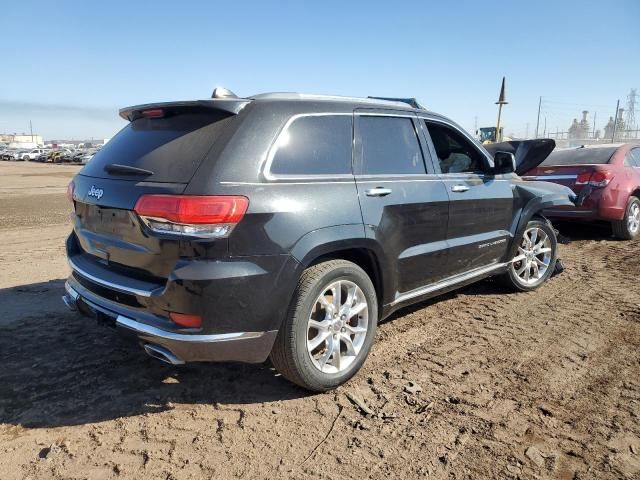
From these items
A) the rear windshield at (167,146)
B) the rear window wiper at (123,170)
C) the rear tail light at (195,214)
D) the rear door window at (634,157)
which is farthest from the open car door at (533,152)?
the rear window wiper at (123,170)

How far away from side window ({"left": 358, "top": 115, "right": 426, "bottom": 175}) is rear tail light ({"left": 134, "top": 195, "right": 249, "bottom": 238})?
113cm

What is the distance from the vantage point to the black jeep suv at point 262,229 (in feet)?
8.38

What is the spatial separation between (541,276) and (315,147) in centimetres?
350

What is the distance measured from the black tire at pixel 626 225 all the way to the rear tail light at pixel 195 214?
7227 mm

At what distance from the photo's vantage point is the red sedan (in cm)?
734

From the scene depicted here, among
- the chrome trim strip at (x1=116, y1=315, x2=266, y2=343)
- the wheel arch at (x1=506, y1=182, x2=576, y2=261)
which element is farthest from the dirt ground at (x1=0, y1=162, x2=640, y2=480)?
the wheel arch at (x1=506, y1=182, x2=576, y2=261)

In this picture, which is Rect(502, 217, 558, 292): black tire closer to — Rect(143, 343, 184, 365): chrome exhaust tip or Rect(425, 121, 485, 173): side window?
Rect(425, 121, 485, 173): side window

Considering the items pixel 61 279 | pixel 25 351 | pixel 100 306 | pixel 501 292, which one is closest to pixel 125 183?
pixel 100 306

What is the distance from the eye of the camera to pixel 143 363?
3.46m

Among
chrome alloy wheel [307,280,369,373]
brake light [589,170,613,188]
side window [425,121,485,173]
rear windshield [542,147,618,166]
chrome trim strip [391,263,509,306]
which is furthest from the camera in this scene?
rear windshield [542,147,618,166]

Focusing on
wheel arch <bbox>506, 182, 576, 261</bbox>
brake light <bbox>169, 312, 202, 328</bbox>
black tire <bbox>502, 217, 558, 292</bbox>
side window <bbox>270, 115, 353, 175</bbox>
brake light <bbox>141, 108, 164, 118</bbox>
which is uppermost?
brake light <bbox>141, 108, 164, 118</bbox>

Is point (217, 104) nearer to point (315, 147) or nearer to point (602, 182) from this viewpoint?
point (315, 147)

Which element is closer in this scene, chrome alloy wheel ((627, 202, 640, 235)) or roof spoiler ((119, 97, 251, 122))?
roof spoiler ((119, 97, 251, 122))

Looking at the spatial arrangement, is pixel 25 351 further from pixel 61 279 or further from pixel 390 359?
pixel 390 359
